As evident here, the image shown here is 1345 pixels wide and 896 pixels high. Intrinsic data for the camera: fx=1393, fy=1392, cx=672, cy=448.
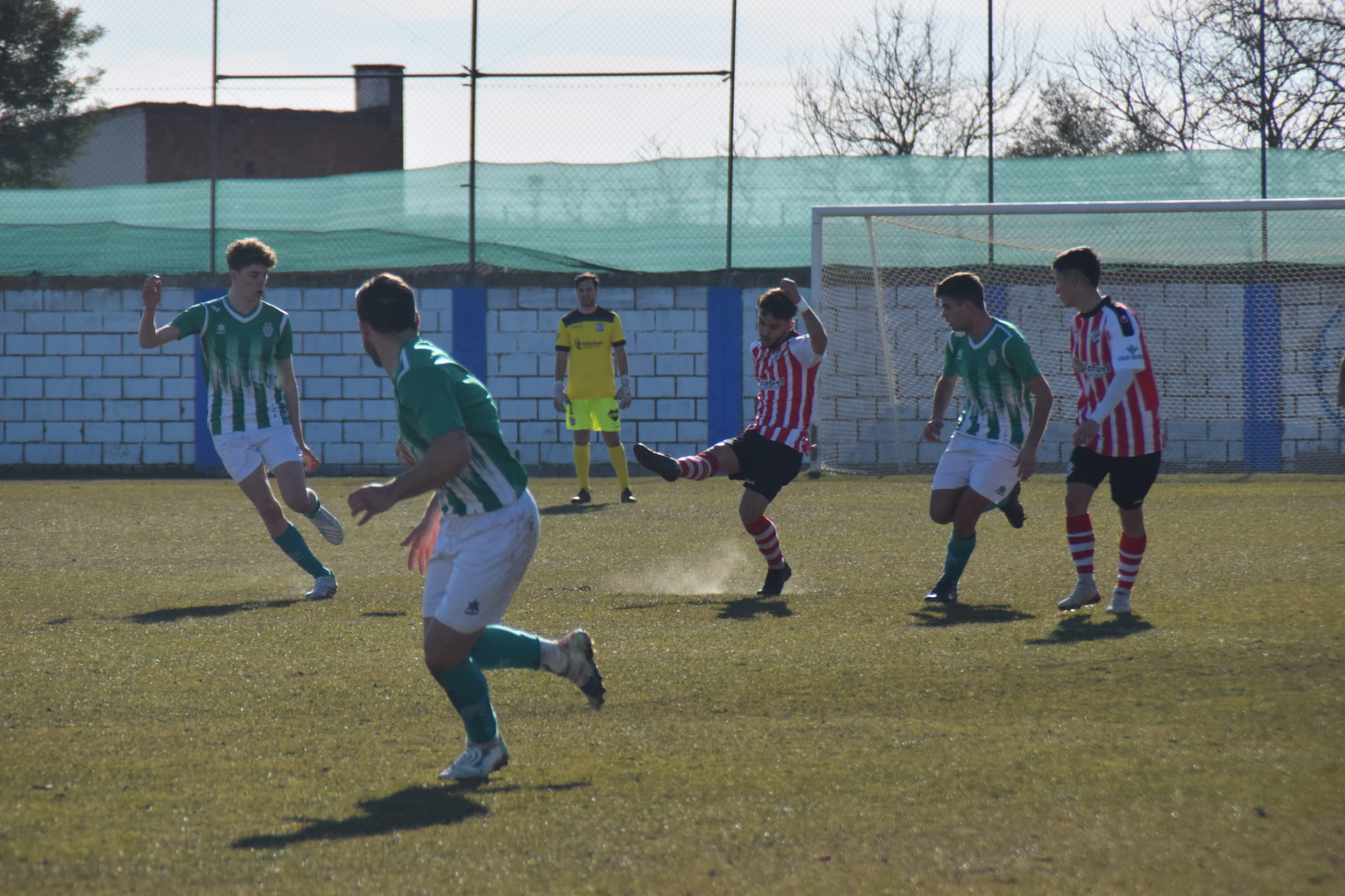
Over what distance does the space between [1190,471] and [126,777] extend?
548 inches

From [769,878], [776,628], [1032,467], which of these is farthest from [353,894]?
[1032,467]

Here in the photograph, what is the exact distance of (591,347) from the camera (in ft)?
44.2

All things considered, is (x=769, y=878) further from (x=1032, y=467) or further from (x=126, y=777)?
(x=1032, y=467)

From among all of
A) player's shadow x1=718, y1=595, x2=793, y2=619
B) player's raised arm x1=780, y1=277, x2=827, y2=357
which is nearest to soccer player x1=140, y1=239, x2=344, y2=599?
player's shadow x1=718, y1=595, x2=793, y2=619

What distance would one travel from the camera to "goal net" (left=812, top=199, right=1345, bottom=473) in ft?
49.2

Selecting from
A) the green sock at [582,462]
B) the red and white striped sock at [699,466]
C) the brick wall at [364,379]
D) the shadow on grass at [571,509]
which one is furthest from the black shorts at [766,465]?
the brick wall at [364,379]

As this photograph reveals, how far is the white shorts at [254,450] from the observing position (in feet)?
25.1

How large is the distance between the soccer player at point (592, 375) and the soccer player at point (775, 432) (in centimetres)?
568

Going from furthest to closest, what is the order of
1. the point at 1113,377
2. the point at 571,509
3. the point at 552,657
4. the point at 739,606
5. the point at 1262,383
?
the point at 1262,383
the point at 571,509
the point at 739,606
the point at 1113,377
the point at 552,657

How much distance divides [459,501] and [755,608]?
10.2ft

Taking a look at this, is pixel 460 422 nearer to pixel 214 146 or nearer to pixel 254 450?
pixel 254 450

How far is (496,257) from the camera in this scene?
59.5ft

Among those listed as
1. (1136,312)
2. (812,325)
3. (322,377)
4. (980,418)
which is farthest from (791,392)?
(322,377)

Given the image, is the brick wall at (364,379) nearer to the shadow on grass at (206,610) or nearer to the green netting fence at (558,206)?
the green netting fence at (558,206)
